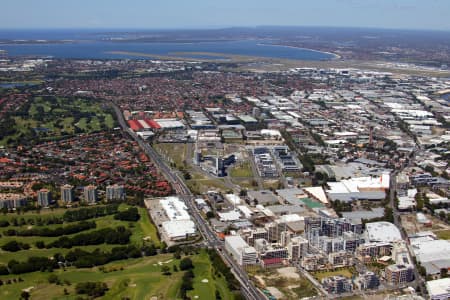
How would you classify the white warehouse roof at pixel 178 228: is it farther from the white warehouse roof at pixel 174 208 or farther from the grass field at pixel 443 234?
the grass field at pixel 443 234

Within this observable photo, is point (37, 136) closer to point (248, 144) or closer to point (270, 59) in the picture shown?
point (248, 144)

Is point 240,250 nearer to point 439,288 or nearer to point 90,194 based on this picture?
point 439,288

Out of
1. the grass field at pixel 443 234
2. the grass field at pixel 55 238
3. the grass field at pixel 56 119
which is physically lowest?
the grass field at pixel 443 234

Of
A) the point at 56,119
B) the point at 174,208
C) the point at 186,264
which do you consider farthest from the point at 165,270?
the point at 56,119

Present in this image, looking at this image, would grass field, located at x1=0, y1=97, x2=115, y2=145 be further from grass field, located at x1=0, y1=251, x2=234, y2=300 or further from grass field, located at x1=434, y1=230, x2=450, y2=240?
grass field, located at x1=434, y1=230, x2=450, y2=240

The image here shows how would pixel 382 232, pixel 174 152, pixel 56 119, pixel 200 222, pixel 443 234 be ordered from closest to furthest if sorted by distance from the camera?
1. pixel 382 232
2. pixel 443 234
3. pixel 200 222
4. pixel 174 152
5. pixel 56 119

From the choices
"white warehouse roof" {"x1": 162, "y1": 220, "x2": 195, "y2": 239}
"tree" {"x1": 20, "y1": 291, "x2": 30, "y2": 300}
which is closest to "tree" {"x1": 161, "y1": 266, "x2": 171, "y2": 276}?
"white warehouse roof" {"x1": 162, "y1": 220, "x2": 195, "y2": 239}

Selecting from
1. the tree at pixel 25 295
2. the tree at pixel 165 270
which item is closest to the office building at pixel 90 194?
the tree at pixel 165 270
